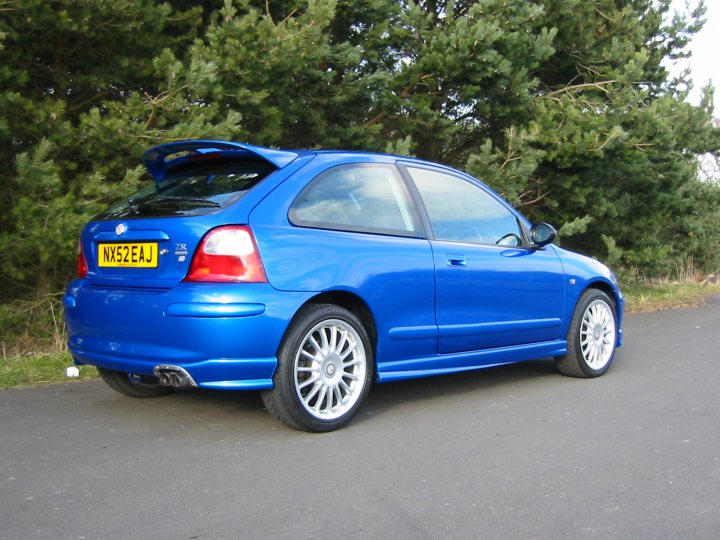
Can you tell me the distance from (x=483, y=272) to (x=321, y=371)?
5.02 feet

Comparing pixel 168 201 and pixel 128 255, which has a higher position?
pixel 168 201

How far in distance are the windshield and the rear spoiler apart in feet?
0.19

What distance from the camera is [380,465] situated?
398cm

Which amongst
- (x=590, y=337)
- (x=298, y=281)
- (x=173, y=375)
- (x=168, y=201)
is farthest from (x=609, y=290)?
(x=173, y=375)

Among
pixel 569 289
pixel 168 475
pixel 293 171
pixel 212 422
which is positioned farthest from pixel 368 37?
pixel 168 475

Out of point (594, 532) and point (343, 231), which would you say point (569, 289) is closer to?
point (343, 231)

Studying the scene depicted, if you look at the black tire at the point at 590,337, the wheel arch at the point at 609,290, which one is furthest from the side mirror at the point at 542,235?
the wheel arch at the point at 609,290

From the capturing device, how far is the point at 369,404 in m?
5.35

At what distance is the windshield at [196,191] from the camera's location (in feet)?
14.5

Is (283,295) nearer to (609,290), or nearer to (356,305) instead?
(356,305)

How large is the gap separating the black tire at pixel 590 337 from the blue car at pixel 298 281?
0.55 m

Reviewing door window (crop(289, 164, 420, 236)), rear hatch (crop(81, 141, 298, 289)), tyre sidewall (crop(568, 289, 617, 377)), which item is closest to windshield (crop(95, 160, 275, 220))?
rear hatch (crop(81, 141, 298, 289))

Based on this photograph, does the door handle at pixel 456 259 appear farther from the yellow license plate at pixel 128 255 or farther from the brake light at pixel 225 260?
the yellow license plate at pixel 128 255

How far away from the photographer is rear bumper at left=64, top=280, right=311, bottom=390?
13.5 feet
